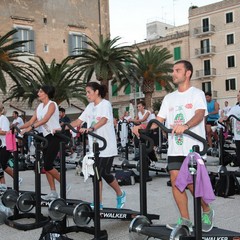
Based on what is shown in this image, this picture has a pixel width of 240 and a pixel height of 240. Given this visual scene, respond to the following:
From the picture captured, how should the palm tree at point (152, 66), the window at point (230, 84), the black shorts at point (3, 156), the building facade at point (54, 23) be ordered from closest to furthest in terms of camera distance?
the black shorts at point (3, 156)
the palm tree at point (152, 66)
the building facade at point (54, 23)
the window at point (230, 84)

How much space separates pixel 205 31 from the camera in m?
48.2

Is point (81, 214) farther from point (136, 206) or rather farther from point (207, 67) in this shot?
point (207, 67)

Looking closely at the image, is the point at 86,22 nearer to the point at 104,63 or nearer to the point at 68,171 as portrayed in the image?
the point at 104,63

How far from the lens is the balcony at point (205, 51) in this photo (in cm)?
4762

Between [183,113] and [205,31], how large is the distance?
45.8 meters

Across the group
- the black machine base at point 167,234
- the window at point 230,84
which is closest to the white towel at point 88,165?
the black machine base at point 167,234

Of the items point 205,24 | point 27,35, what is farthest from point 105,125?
point 205,24

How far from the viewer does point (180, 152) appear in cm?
433

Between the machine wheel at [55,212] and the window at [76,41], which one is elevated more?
the window at [76,41]

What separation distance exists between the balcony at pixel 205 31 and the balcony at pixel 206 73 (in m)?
4.07

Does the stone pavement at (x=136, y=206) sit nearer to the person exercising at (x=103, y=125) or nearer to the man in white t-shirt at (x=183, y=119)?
the person exercising at (x=103, y=125)

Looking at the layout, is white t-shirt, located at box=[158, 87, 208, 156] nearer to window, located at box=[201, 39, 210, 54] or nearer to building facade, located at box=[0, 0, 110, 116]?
building facade, located at box=[0, 0, 110, 116]

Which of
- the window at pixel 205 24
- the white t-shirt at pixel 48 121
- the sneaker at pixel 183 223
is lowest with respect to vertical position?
the sneaker at pixel 183 223

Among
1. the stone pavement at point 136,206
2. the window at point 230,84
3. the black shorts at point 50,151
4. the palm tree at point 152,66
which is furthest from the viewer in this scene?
the window at point 230,84
